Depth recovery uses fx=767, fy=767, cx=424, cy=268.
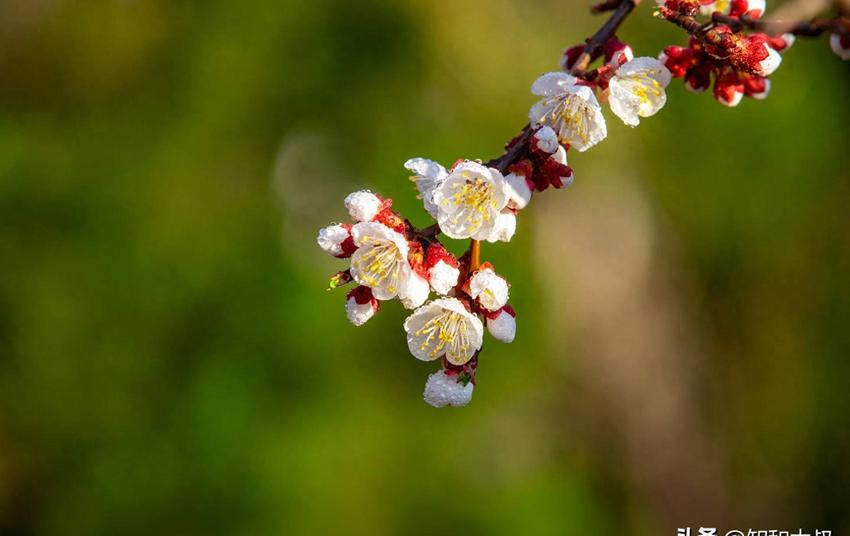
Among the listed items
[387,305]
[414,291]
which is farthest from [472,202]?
[387,305]

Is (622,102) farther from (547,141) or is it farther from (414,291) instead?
(414,291)

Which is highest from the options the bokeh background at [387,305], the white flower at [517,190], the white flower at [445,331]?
the bokeh background at [387,305]

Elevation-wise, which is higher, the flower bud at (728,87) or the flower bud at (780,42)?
the flower bud at (780,42)

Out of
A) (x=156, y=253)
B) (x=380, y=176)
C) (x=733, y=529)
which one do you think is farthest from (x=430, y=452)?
(x=733, y=529)

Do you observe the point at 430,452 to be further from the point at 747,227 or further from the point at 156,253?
the point at 747,227

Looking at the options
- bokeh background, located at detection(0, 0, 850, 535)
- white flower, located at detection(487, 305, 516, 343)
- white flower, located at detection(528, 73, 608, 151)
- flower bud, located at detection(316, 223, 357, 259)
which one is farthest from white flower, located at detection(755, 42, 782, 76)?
bokeh background, located at detection(0, 0, 850, 535)

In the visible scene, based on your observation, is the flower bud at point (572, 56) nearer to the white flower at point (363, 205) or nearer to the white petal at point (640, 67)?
the white petal at point (640, 67)

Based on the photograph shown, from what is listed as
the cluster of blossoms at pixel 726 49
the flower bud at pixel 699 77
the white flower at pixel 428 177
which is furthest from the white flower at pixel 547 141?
the flower bud at pixel 699 77
